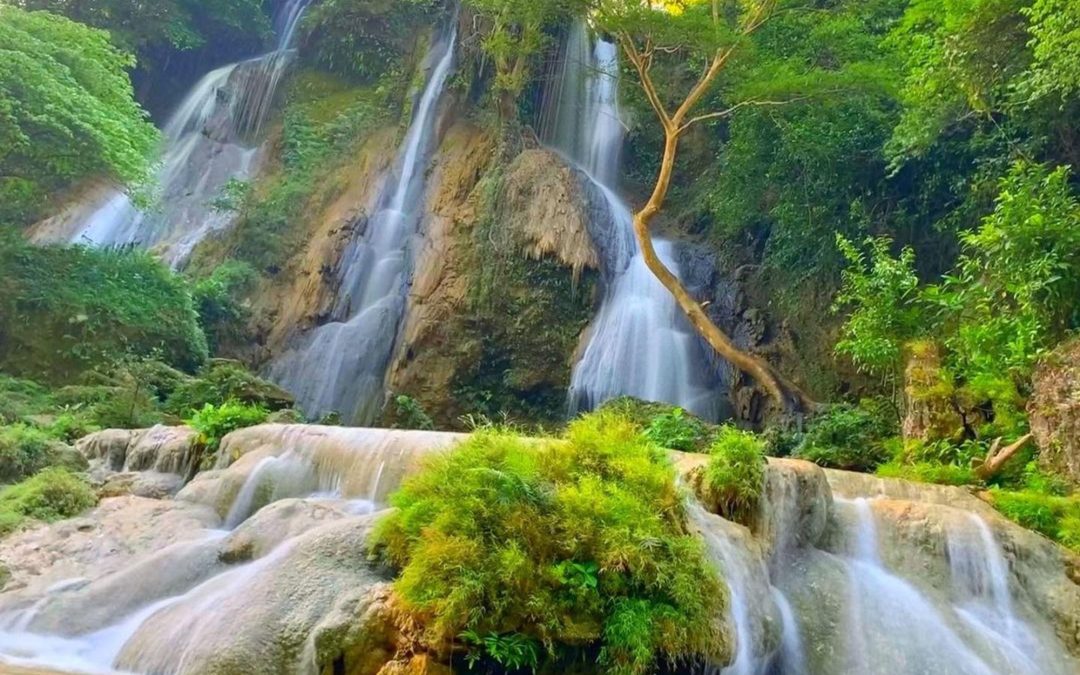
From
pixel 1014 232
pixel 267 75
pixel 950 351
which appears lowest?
pixel 950 351

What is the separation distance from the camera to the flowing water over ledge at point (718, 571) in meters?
5.38

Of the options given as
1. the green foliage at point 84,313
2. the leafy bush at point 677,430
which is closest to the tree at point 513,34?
the leafy bush at point 677,430

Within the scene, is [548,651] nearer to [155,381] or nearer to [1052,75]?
[1052,75]

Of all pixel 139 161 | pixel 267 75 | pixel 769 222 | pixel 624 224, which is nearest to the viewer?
pixel 139 161

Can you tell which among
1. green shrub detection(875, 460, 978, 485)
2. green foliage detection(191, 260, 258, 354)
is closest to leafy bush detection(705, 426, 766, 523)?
green shrub detection(875, 460, 978, 485)

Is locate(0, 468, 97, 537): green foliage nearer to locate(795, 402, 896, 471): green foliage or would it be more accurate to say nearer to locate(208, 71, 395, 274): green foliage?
locate(795, 402, 896, 471): green foliage

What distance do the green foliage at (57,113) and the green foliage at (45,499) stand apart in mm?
8085

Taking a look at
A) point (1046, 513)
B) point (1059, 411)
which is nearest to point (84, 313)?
point (1046, 513)

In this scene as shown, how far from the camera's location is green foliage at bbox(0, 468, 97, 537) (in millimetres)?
7980

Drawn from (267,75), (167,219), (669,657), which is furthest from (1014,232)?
(267,75)

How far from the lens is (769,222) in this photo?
17016mm

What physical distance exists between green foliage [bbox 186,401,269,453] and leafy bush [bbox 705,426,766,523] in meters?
6.34

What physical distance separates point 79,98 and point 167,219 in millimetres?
8525

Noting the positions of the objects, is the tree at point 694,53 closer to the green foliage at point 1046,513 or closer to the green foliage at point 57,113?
the green foliage at point 1046,513
